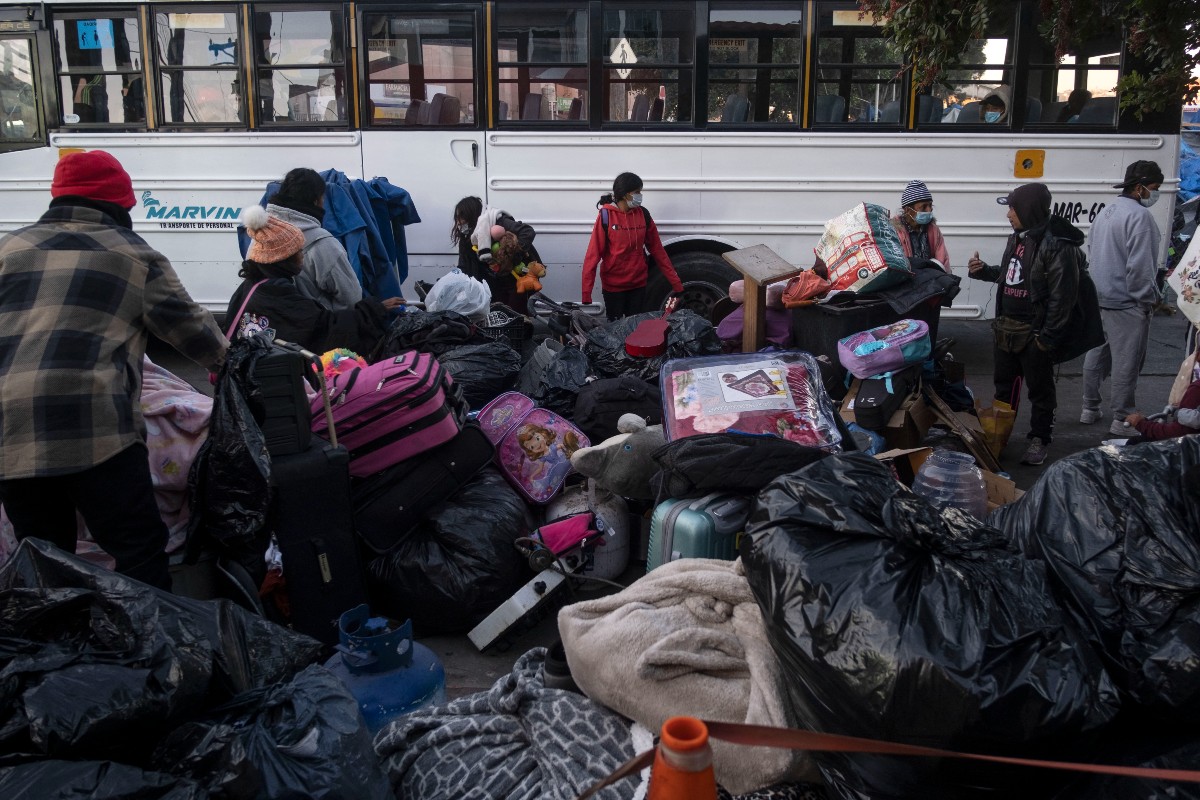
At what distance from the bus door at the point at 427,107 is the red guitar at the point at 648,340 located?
308 centimetres

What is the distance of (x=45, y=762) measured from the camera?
69.4 inches

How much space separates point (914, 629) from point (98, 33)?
27.4ft

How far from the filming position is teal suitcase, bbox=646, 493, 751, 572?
11.2ft

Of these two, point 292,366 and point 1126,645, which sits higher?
point 292,366

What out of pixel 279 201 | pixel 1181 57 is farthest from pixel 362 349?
pixel 1181 57

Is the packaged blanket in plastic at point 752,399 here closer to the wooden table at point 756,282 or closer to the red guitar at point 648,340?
the wooden table at point 756,282

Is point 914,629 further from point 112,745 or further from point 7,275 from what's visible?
point 7,275

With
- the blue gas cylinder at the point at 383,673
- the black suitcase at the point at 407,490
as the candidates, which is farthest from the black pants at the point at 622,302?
the blue gas cylinder at the point at 383,673

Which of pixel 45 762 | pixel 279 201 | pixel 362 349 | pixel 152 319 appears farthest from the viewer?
pixel 279 201

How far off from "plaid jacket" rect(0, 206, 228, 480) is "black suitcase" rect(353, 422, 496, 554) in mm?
975

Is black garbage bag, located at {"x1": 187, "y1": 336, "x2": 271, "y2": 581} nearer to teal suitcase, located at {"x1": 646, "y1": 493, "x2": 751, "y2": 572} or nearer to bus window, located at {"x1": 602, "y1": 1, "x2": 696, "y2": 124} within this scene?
teal suitcase, located at {"x1": 646, "y1": 493, "x2": 751, "y2": 572}

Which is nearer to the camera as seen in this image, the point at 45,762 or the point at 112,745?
the point at 45,762

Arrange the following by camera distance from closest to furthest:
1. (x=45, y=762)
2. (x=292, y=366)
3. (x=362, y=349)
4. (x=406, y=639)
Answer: (x=45, y=762), (x=406, y=639), (x=292, y=366), (x=362, y=349)

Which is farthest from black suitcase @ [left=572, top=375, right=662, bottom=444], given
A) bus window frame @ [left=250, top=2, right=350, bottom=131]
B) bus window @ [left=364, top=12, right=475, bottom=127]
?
bus window frame @ [left=250, top=2, right=350, bottom=131]
